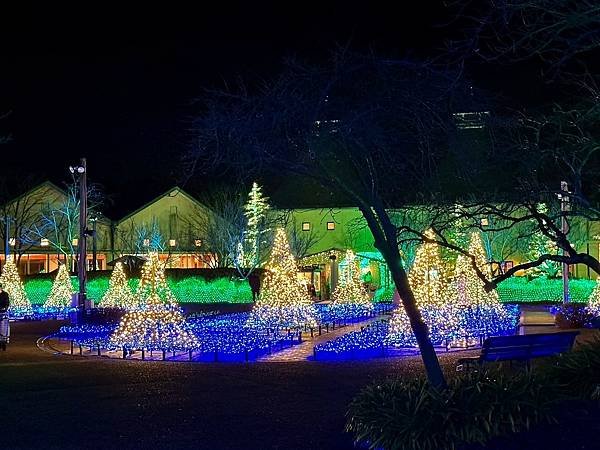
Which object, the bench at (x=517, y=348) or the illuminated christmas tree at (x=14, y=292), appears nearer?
the bench at (x=517, y=348)

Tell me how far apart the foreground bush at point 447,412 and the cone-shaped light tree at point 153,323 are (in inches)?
432

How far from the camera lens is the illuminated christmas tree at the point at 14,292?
36.4 metres

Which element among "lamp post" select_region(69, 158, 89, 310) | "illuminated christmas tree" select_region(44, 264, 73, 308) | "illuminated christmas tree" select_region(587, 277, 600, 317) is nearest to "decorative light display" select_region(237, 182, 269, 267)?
"illuminated christmas tree" select_region(44, 264, 73, 308)

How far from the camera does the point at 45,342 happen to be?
2378 cm

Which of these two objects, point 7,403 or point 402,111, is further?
point 7,403

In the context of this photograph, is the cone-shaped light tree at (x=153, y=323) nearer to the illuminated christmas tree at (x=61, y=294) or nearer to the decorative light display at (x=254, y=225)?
the illuminated christmas tree at (x=61, y=294)

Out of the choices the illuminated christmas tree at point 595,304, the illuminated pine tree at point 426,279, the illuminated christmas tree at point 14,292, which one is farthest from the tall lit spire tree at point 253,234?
the illuminated pine tree at point 426,279

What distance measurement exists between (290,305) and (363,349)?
7333 mm

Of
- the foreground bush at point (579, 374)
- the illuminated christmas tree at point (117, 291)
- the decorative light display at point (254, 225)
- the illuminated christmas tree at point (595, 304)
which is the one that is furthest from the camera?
the decorative light display at point (254, 225)

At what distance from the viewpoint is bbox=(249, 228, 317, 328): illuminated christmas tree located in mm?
26438

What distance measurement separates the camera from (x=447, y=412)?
900cm

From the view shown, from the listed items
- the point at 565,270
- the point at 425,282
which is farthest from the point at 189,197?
the point at 425,282

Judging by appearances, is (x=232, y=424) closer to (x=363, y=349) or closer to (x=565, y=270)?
(x=363, y=349)

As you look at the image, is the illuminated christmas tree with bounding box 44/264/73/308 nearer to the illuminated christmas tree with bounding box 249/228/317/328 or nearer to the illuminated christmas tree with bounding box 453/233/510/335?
the illuminated christmas tree with bounding box 249/228/317/328
